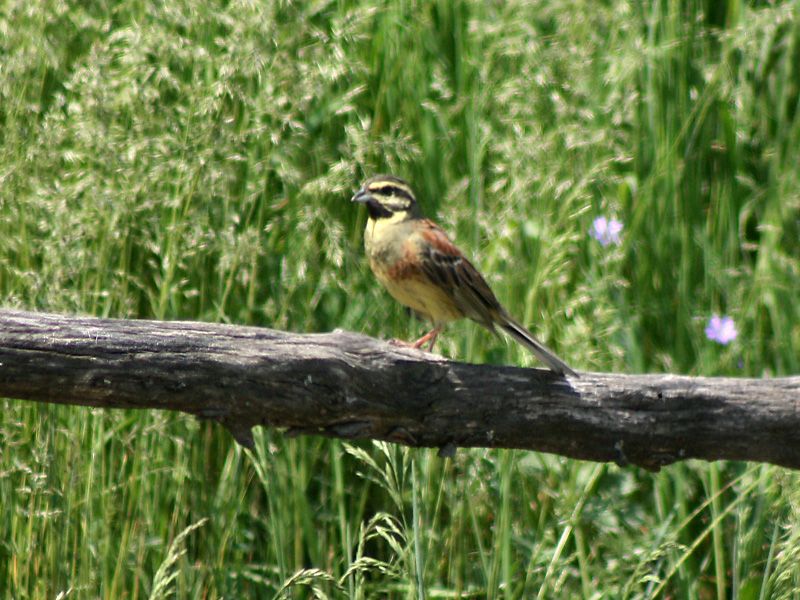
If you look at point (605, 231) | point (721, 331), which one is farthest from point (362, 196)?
point (721, 331)

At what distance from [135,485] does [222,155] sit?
1006mm

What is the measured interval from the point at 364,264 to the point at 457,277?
59cm

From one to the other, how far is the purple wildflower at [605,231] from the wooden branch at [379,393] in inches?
60.3

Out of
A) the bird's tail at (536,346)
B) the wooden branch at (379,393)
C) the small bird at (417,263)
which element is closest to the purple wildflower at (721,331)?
the small bird at (417,263)

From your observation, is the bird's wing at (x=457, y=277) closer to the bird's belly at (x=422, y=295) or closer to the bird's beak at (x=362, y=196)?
the bird's belly at (x=422, y=295)

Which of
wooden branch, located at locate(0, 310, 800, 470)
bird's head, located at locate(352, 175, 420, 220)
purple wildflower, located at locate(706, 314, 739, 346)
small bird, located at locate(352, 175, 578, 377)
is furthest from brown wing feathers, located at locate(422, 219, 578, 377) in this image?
purple wildflower, located at locate(706, 314, 739, 346)

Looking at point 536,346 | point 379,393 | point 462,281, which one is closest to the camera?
point 379,393

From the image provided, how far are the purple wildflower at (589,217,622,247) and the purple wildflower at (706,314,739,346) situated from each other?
0.44 metres

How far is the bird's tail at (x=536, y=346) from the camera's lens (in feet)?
8.57

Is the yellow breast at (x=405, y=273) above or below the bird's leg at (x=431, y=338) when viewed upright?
above

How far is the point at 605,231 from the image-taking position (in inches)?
161

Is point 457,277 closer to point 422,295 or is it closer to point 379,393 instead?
point 422,295

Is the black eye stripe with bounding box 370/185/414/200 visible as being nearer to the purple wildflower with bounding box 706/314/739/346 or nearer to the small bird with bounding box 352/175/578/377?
the small bird with bounding box 352/175/578/377

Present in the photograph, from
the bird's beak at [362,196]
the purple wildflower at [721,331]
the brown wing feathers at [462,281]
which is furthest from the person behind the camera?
the purple wildflower at [721,331]
